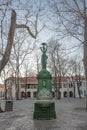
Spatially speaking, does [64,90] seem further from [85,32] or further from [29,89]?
[85,32]

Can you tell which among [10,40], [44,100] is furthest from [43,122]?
[10,40]

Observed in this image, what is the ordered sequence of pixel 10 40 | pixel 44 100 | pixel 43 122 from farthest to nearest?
pixel 44 100 → pixel 43 122 → pixel 10 40

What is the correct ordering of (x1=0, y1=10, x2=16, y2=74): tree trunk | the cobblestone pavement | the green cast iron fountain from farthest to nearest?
the green cast iron fountain < (x1=0, y1=10, x2=16, y2=74): tree trunk < the cobblestone pavement

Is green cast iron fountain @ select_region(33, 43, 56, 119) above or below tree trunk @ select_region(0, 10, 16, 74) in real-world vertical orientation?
below

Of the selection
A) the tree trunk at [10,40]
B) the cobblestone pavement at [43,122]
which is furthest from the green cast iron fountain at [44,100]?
the tree trunk at [10,40]

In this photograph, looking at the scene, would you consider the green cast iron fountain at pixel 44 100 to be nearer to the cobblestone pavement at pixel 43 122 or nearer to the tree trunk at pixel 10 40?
the cobblestone pavement at pixel 43 122

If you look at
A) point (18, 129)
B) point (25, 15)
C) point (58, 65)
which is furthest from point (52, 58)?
point (18, 129)

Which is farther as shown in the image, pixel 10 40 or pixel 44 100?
pixel 44 100

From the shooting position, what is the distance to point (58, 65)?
57156 millimetres

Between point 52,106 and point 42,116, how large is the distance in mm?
797

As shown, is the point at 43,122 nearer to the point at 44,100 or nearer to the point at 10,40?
the point at 44,100

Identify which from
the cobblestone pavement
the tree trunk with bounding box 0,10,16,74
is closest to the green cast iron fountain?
the cobblestone pavement

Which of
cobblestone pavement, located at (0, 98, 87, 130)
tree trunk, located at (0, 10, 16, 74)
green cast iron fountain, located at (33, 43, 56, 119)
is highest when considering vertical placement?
tree trunk, located at (0, 10, 16, 74)

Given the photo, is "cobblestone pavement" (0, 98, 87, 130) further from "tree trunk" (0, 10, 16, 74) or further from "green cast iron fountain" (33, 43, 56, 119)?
"tree trunk" (0, 10, 16, 74)
